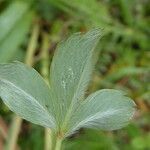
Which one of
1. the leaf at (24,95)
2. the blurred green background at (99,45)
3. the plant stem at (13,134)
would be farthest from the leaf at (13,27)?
the leaf at (24,95)

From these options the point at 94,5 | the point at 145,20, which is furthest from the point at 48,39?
the point at 145,20

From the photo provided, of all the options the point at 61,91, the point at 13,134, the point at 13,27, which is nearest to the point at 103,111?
the point at 61,91

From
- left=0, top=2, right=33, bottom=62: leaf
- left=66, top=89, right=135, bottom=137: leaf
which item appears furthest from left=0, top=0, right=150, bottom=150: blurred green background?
left=66, top=89, right=135, bottom=137: leaf

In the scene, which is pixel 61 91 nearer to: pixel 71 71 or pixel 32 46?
pixel 71 71

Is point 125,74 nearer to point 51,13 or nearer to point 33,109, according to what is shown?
point 51,13

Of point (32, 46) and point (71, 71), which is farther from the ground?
point (71, 71)

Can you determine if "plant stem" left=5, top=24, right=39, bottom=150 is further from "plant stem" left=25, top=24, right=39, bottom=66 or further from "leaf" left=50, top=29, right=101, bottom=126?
"leaf" left=50, top=29, right=101, bottom=126
